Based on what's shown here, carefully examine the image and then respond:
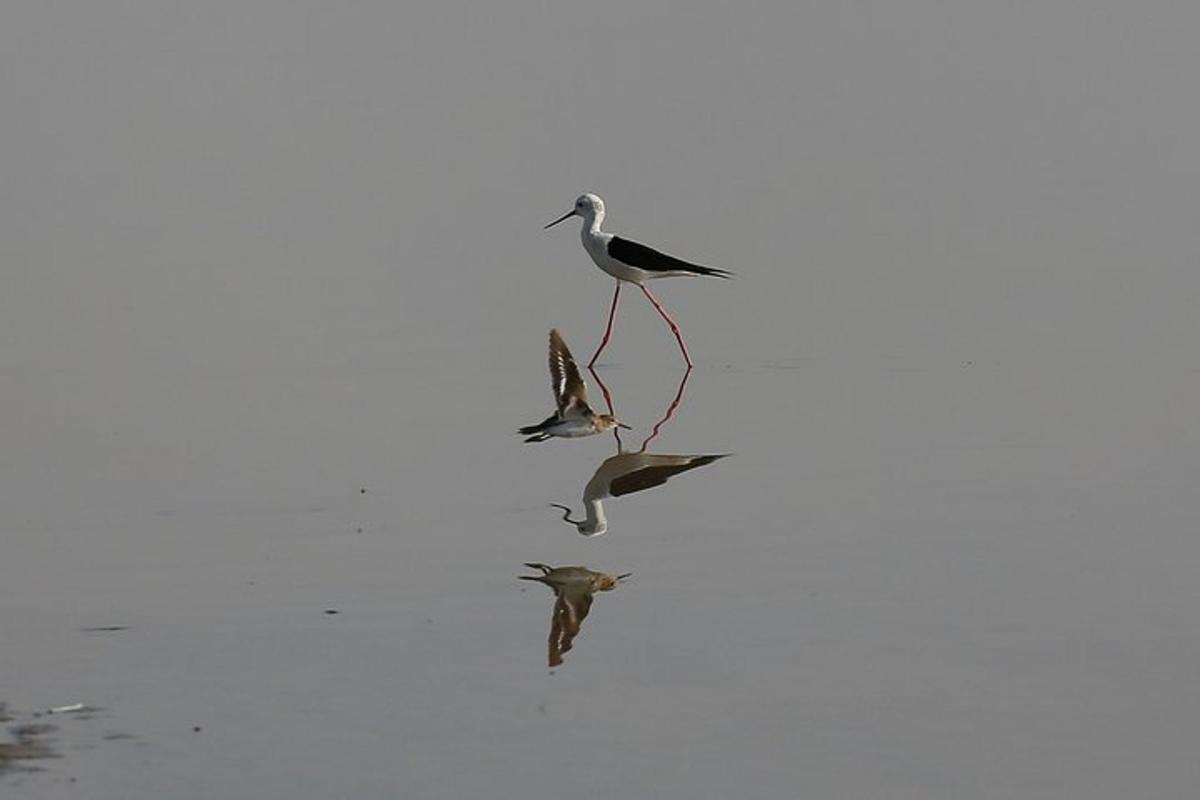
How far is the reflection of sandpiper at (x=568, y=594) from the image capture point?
4.96 meters

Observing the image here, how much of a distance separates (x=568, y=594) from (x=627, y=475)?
1682 millimetres

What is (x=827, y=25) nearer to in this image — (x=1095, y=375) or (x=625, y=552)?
(x=1095, y=375)

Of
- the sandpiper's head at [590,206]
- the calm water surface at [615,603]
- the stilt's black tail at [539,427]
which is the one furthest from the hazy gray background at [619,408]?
the sandpiper's head at [590,206]

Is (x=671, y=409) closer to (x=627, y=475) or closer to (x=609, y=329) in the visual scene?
(x=627, y=475)

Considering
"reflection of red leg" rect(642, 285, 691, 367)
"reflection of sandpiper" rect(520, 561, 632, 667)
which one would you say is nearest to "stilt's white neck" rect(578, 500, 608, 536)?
"reflection of sandpiper" rect(520, 561, 632, 667)

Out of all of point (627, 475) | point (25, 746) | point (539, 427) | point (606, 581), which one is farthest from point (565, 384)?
point (25, 746)

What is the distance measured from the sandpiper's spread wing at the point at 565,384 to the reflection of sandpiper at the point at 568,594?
232cm

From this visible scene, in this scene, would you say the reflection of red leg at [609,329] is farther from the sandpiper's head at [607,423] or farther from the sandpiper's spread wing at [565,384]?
the sandpiper's head at [607,423]

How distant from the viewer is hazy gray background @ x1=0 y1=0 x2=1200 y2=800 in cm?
431

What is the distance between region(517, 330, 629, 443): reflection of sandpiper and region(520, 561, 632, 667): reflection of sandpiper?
2.06 metres

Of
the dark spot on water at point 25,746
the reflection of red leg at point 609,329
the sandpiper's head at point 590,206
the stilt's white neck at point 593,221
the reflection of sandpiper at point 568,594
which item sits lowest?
the dark spot on water at point 25,746

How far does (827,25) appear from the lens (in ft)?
65.8

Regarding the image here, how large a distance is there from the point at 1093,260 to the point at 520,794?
27.5 feet

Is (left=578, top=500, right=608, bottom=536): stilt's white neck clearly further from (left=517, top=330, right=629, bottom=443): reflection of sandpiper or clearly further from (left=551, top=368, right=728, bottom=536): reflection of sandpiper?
(left=517, top=330, right=629, bottom=443): reflection of sandpiper
